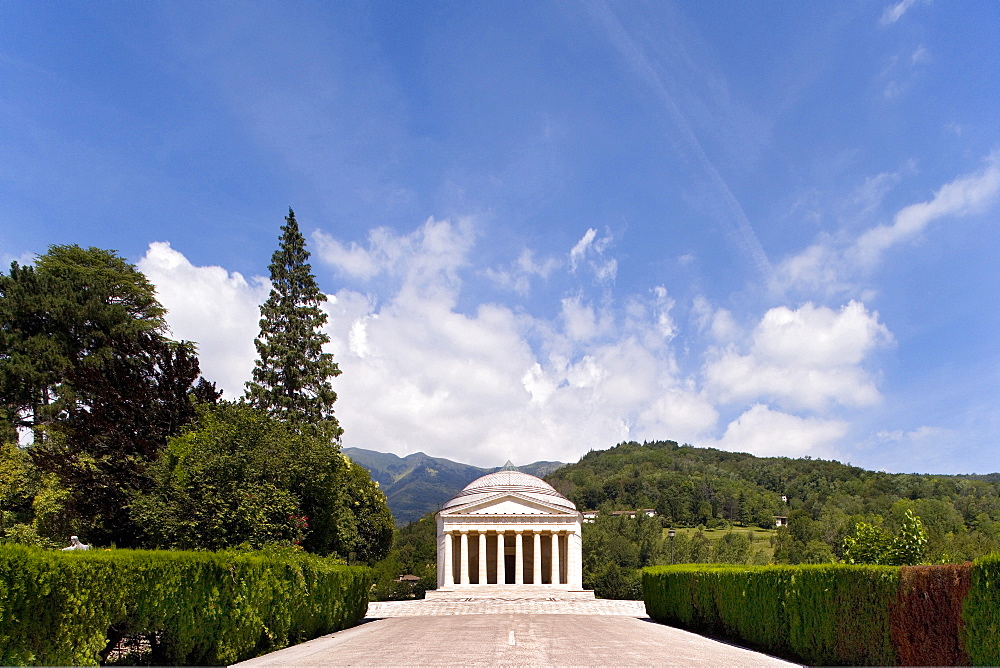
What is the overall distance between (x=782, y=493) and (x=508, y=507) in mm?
99922

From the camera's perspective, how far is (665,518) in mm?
124312

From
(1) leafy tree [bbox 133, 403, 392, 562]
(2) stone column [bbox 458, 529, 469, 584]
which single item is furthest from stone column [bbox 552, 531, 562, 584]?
(1) leafy tree [bbox 133, 403, 392, 562]

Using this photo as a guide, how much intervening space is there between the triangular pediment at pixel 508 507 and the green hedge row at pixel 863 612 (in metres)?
36.9

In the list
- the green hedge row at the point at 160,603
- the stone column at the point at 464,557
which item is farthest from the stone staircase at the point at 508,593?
the green hedge row at the point at 160,603

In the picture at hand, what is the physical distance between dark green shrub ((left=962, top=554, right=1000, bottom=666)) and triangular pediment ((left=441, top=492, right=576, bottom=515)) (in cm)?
5106

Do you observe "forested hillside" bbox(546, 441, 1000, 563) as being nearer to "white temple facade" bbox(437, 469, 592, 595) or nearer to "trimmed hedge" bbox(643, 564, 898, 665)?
"white temple facade" bbox(437, 469, 592, 595)

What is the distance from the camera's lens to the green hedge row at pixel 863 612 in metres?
12.9

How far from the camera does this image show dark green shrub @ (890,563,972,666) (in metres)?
13.5

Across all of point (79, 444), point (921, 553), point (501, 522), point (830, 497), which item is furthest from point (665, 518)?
point (79, 444)

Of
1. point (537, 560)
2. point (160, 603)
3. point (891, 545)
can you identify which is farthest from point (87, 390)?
point (537, 560)

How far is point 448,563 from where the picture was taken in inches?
2424

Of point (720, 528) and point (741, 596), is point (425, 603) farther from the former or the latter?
point (720, 528)

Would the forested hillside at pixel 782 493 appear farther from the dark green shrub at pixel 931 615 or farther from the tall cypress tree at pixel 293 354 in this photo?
the dark green shrub at pixel 931 615

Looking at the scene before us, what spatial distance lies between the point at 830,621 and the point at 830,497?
117167 mm
